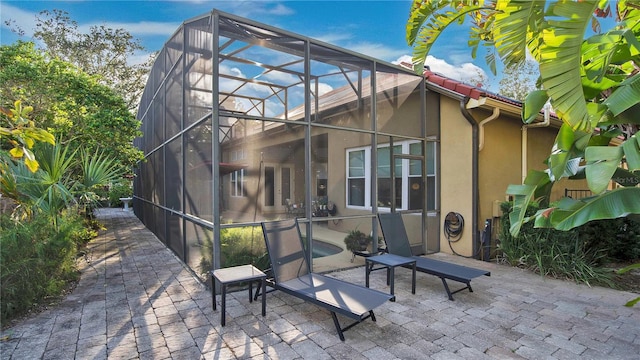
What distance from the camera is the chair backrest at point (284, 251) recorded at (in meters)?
4.39

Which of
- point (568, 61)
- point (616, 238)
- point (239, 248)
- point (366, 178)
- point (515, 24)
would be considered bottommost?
point (616, 238)

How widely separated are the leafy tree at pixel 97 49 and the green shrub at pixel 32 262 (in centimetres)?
1208

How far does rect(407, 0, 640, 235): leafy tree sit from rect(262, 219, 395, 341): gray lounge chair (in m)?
1.85

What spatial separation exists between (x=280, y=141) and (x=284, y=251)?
1.95 m

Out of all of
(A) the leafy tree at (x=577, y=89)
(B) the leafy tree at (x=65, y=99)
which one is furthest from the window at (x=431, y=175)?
(B) the leafy tree at (x=65, y=99)

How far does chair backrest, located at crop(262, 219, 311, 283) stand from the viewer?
4387 mm

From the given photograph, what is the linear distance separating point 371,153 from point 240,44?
10.4ft

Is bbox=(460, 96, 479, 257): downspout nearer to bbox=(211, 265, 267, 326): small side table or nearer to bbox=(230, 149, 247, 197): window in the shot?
bbox=(230, 149, 247, 197): window

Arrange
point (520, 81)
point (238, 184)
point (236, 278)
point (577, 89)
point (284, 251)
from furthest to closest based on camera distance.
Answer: point (520, 81), point (238, 184), point (284, 251), point (236, 278), point (577, 89)

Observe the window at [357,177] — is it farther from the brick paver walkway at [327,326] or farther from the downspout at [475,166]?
the downspout at [475,166]

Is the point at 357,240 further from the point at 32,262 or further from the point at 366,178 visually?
the point at 32,262

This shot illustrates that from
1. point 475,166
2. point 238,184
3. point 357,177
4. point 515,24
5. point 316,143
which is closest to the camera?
point 515,24

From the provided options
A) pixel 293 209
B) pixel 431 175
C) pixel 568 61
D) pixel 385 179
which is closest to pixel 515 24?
pixel 568 61

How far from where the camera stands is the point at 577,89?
256 centimetres
